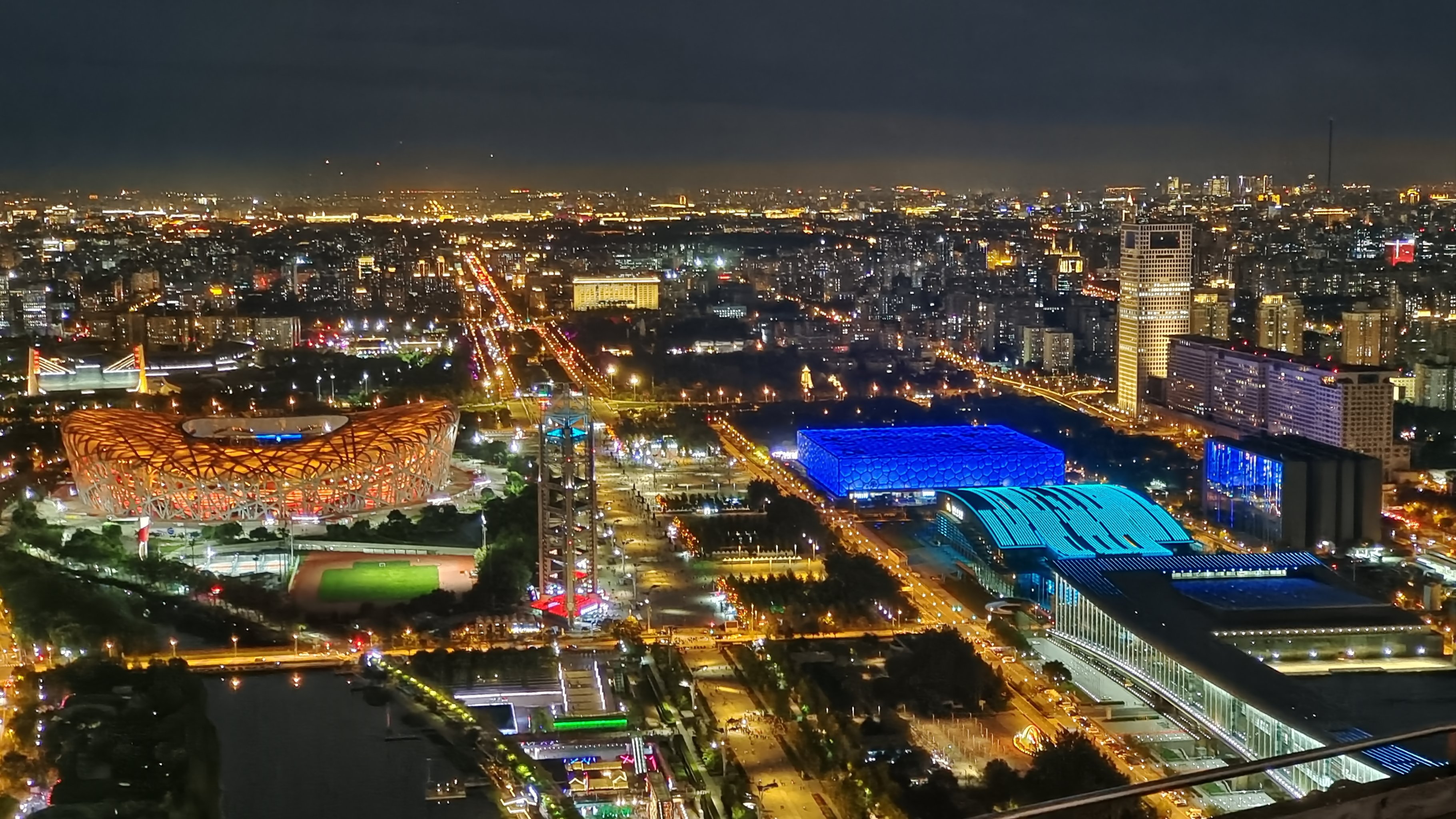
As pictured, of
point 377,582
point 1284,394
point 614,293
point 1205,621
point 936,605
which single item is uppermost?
point 614,293

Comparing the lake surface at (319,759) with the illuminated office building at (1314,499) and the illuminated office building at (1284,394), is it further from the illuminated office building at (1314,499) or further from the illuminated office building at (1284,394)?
the illuminated office building at (1284,394)

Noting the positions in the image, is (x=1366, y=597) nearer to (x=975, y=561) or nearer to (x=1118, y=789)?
(x=975, y=561)

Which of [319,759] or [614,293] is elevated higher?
[614,293]

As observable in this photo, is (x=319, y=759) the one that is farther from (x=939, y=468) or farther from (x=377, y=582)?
(x=939, y=468)

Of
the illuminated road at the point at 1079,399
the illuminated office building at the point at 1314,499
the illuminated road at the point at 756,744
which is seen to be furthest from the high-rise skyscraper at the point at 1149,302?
the illuminated road at the point at 756,744

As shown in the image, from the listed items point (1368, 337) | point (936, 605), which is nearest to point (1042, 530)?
point (936, 605)
